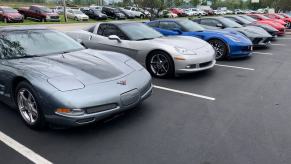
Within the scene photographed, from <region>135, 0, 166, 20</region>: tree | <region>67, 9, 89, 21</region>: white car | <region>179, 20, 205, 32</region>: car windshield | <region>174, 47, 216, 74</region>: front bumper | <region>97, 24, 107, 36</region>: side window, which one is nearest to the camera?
<region>174, 47, 216, 74</region>: front bumper

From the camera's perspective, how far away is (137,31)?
7.04 meters

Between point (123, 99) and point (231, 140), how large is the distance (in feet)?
4.81

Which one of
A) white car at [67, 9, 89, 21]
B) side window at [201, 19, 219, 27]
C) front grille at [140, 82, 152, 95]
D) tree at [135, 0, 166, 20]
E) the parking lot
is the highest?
tree at [135, 0, 166, 20]

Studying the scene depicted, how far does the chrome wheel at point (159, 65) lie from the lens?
635 cm

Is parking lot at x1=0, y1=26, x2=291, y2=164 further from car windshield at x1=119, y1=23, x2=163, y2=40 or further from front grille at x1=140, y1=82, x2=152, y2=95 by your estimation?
car windshield at x1=119, y1=23, x2=163, y2=40

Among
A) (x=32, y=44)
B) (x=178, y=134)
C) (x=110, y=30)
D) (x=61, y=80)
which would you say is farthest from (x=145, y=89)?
(x=110, y=30)

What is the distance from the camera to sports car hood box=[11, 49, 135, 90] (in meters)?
3.70

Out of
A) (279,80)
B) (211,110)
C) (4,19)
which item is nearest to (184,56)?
(211,110)

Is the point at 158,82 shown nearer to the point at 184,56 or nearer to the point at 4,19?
the point at 184,56

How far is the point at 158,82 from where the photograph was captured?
20.2ft

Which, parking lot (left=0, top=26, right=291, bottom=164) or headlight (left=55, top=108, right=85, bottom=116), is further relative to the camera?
headlight (left=55, top=108, right=85, bottom=116)

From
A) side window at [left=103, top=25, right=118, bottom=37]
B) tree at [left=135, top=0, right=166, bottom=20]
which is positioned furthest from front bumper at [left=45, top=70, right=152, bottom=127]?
tree at [left=135, top=0, right=166, bottom=20]

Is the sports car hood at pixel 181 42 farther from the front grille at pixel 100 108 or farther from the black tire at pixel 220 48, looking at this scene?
the front grille at pixel 100 108

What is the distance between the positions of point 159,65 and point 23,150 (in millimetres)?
3865
